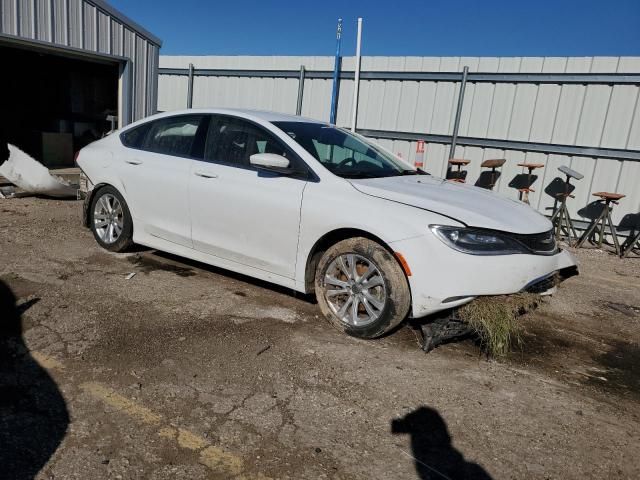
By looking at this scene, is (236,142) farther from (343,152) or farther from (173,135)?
(343,152)

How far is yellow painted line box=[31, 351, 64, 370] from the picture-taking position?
10.2 feet

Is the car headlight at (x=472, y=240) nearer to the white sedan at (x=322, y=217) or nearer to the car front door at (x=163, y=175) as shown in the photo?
the white sedan at (x=322, y=217)

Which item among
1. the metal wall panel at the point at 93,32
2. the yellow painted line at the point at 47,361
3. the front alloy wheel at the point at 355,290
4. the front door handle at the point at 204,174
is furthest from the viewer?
the metal wall panel at the point at 93,32

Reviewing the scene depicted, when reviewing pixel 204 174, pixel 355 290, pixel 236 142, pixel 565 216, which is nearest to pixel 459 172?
pixel 565 216

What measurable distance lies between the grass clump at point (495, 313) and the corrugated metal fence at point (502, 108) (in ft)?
18.4

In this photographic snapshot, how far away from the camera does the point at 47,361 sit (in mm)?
3158

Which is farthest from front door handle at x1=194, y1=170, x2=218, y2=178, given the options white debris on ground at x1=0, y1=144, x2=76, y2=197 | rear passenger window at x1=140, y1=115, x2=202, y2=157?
white debris on ground at x1=0, y1=144, x2=76, y2=197

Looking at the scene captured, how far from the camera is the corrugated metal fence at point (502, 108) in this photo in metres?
7.90

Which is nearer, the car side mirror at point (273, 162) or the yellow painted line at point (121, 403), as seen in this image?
the yellow painted line at point (121, 403)

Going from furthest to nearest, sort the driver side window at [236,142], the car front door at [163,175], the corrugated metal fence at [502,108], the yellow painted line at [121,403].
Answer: the corrugated metal fence at [502,108], the car front door at [163,175], the driver side window at [236,142], the yellow painted line at [121,403]

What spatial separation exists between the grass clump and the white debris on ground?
7.33 metres

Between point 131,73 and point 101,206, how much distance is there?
6120mm

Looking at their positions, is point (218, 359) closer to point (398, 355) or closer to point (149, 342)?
point (149, 342)

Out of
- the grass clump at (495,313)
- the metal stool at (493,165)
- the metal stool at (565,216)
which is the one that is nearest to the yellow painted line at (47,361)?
the grass clump at (495,313)
